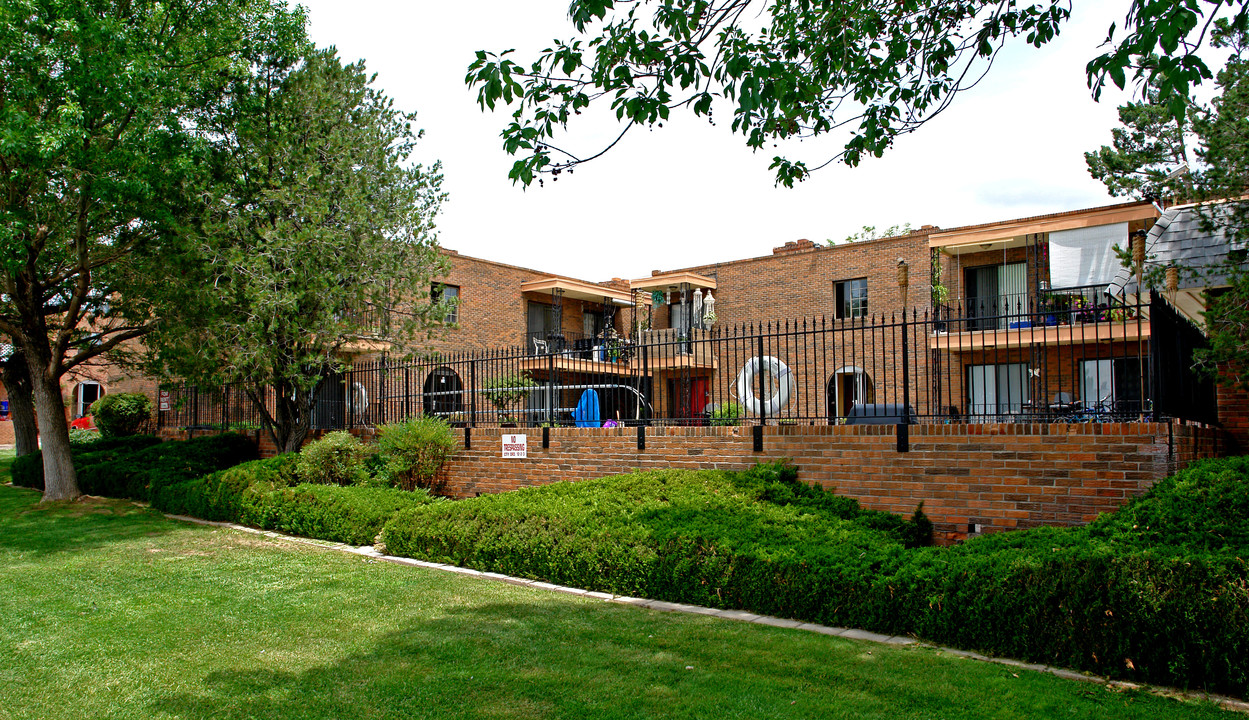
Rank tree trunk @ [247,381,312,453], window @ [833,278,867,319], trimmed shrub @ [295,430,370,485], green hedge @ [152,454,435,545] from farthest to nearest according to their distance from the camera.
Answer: window @ [833,278,867,319], tree trunk @ [247,381,312,453], trimmed shrub @ [295,430,370,485], green hedge @ [152,454,435,545]

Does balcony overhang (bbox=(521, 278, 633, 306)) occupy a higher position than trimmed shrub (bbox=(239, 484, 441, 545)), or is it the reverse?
balcony overhang (bbox=(521, 278, 633, 306))

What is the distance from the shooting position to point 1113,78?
506 cm

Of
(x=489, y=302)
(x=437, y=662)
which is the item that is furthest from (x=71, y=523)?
(x=489, y=302)

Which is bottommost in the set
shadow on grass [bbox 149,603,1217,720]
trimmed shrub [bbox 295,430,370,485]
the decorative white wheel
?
shadow on grass [bbox 149,603,1217,720]

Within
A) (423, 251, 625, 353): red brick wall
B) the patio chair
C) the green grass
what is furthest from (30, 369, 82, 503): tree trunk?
the patio chair

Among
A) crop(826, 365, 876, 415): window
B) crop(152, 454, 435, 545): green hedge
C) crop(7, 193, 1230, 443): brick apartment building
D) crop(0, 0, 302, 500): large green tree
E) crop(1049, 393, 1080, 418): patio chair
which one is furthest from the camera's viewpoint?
crop(7, 193, 1230, 443): brick apartment building

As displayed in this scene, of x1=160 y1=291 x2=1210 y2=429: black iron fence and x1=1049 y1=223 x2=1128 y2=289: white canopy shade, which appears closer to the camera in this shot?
x1=160 y1=291 x2=1210 y2=429: black iron fence

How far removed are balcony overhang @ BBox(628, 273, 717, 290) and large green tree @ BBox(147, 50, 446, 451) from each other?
14.7 m

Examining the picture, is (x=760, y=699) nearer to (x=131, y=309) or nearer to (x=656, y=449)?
(x=656, y=449)

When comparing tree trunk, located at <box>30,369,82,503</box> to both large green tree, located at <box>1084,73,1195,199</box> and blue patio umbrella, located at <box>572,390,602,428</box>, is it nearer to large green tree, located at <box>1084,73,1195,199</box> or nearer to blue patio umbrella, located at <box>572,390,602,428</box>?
blue patio umbrella, located at <box>572,390,602,428</box>

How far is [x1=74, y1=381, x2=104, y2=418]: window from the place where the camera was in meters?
36.1

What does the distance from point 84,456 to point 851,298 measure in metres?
20.4

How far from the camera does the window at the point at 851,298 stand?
25.2m

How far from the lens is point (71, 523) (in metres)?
12.3
